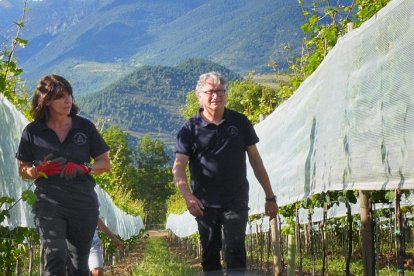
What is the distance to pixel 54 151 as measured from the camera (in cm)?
396

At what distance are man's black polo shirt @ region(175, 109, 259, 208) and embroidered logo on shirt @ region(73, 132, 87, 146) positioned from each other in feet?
1.91

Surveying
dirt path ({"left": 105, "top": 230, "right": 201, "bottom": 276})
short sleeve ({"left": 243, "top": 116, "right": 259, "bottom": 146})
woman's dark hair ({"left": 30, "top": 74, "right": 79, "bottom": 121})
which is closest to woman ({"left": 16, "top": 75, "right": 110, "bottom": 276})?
woman's dark hair ({"left": 30, "top": 74, "right": 79, "bottom": 121})

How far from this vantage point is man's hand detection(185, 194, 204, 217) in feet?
13.2

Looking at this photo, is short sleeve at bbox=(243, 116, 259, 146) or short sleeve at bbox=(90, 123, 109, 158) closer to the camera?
short sleeve at bbox=(90, 123, 109, 158)

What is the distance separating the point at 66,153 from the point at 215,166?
2.85ft

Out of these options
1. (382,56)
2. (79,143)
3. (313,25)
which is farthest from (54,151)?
(313,25)

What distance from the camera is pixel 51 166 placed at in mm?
3752

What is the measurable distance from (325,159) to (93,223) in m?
1.30

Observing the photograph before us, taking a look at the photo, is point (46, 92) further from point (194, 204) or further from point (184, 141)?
point (194, 204)

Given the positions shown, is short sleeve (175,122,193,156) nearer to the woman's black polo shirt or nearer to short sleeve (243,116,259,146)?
short sleeve (243,116,259,146)

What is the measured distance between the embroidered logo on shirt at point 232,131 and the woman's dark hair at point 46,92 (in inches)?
37.5

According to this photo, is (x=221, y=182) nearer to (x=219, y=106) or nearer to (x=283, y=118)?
(x=219, y=106)

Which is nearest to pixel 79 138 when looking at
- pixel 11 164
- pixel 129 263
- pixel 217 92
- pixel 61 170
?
pixel 61 170

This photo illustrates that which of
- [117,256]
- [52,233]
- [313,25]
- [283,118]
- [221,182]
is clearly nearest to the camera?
[52,233]
